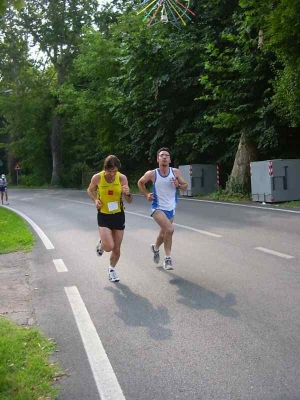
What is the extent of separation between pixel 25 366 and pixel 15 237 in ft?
29.4

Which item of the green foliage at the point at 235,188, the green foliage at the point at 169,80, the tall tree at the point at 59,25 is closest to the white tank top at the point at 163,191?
the green foliage at the point at 169,80

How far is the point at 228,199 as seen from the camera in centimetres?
2255

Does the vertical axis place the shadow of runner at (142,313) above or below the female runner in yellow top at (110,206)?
below

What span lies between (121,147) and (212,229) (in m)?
25.4

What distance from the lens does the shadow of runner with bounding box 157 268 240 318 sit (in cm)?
592

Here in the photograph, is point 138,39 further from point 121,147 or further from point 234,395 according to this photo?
point 234,395

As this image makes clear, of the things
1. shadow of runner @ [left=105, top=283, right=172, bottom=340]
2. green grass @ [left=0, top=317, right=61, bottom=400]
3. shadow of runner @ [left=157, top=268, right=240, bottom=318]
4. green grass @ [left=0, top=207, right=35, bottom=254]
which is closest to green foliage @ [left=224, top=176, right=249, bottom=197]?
green grass @ [left=0, top=207, right=35, bottom=254]

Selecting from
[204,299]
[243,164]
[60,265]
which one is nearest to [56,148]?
[243,164]

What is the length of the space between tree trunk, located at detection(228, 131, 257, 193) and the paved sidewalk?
1478 cm

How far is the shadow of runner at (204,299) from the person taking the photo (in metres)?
5.92

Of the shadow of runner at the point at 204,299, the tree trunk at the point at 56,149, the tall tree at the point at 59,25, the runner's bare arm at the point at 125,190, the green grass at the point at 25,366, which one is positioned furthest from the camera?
the tree trunk at the point at 56,149

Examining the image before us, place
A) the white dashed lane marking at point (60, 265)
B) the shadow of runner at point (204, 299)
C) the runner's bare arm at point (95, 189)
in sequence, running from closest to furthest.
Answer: the shadow of runner at point (204, 299) → the runner's bare arm at point (95, 189) → the white dashed lane marking at point (60, 265)

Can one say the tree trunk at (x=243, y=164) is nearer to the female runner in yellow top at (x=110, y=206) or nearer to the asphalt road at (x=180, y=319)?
the asphalt road at (x=180, y=319)

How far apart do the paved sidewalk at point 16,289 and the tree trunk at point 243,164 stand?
1478cm
